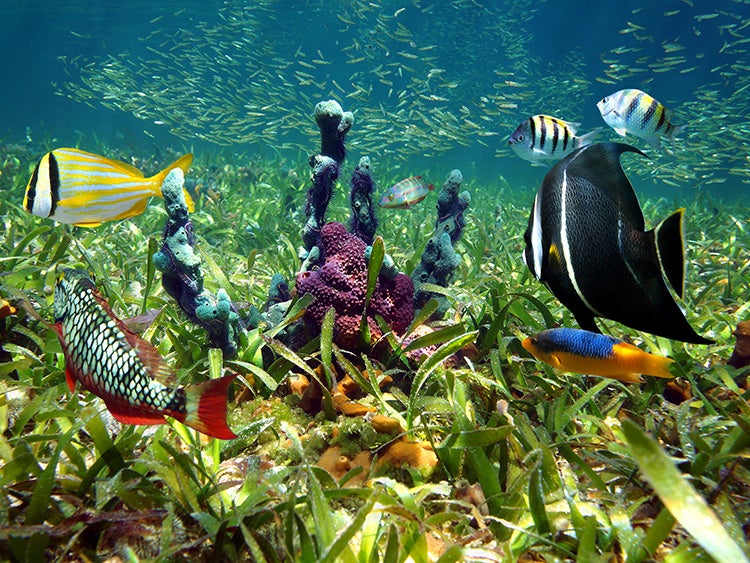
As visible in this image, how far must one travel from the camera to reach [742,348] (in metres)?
2.86

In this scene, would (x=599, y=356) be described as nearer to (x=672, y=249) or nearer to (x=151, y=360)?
(x=672, y=249)

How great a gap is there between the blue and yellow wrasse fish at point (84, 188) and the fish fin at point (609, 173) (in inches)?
104

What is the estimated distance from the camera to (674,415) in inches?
96.5

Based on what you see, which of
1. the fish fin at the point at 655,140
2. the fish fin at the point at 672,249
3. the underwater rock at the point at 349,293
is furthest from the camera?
the fish fin at the point at 655,140

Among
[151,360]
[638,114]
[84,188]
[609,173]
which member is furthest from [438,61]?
[151,360]

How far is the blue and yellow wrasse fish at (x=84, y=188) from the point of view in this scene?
3098 mm

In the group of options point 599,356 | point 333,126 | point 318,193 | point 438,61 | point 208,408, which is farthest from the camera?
point 438,61

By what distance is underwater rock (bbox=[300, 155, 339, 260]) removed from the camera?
12.3ft

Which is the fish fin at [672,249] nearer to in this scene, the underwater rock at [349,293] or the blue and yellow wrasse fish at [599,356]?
the blue and yellow wrasse fish at [599,356]

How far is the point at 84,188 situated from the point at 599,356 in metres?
3.71

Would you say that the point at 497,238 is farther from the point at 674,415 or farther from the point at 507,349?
the point at 674,415

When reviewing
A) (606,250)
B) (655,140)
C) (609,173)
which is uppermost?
(609,173)

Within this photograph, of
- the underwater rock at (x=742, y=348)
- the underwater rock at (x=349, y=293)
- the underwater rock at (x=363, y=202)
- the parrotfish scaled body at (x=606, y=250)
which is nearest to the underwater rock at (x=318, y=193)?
the underwater rock at (x=363, y=202)

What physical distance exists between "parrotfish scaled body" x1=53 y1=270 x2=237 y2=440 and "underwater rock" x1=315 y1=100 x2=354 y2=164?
7.97 ft
